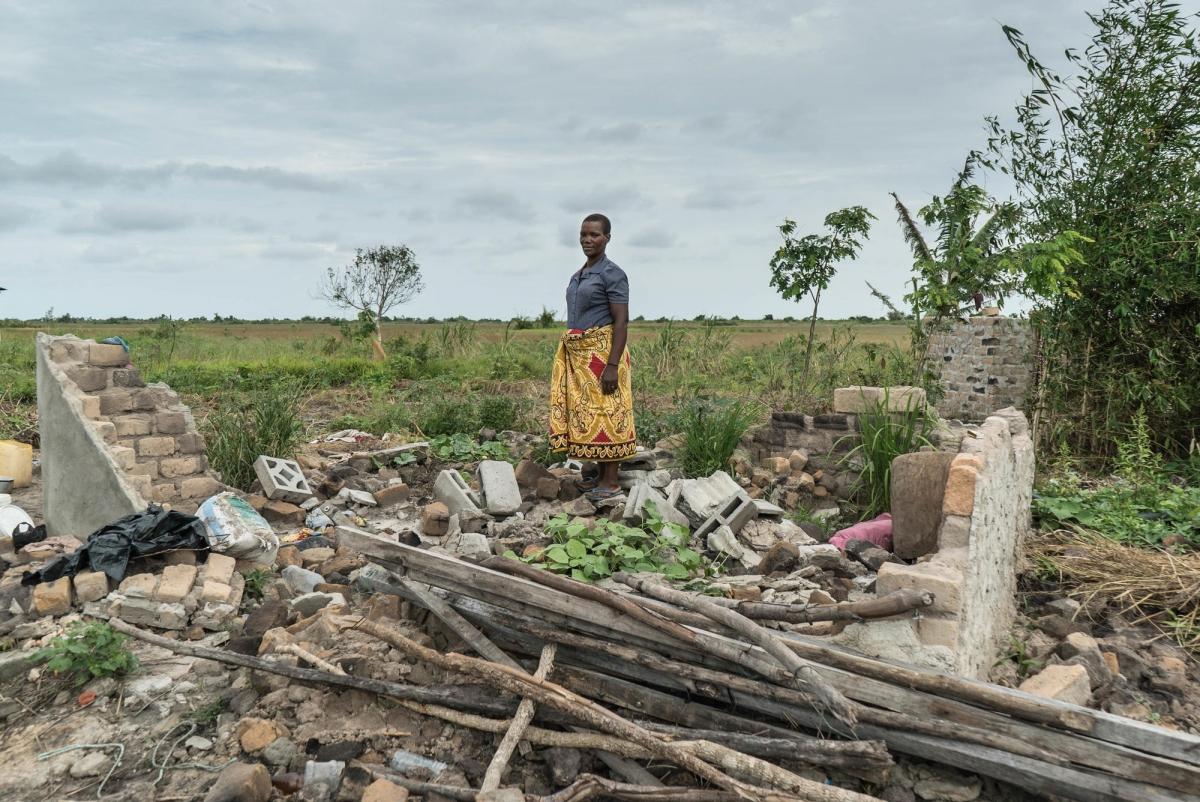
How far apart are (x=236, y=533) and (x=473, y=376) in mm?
8309

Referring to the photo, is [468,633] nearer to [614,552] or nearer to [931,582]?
[614,552]

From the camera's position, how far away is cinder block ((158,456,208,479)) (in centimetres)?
569

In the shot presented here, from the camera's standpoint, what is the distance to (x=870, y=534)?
5.22m

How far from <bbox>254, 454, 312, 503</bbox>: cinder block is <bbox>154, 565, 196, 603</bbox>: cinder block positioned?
166cm

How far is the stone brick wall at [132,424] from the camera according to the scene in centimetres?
547

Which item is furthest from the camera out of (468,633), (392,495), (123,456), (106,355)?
(392,495)

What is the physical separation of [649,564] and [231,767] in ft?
7.31

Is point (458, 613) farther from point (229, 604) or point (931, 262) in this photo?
point (931, 262)

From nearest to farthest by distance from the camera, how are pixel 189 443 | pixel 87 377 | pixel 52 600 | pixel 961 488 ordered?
pixel 961 488 < pixel 52 600 < pixel 87 377 < pixel 189 443

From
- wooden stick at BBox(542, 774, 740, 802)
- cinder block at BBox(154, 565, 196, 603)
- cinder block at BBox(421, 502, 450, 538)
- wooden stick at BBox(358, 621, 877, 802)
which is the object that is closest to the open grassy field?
cinder block at BBox(421, 502, 450, 538)

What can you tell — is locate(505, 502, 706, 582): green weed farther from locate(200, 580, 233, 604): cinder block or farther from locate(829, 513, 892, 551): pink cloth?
locate(200, 580, 233, 604): cinder block

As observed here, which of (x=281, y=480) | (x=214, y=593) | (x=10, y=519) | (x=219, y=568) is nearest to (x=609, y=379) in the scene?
(x=281, y=480)

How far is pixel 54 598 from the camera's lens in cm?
417

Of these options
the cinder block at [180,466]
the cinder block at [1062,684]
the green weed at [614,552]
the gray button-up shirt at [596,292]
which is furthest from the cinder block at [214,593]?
the cinder block at [1062,684]
